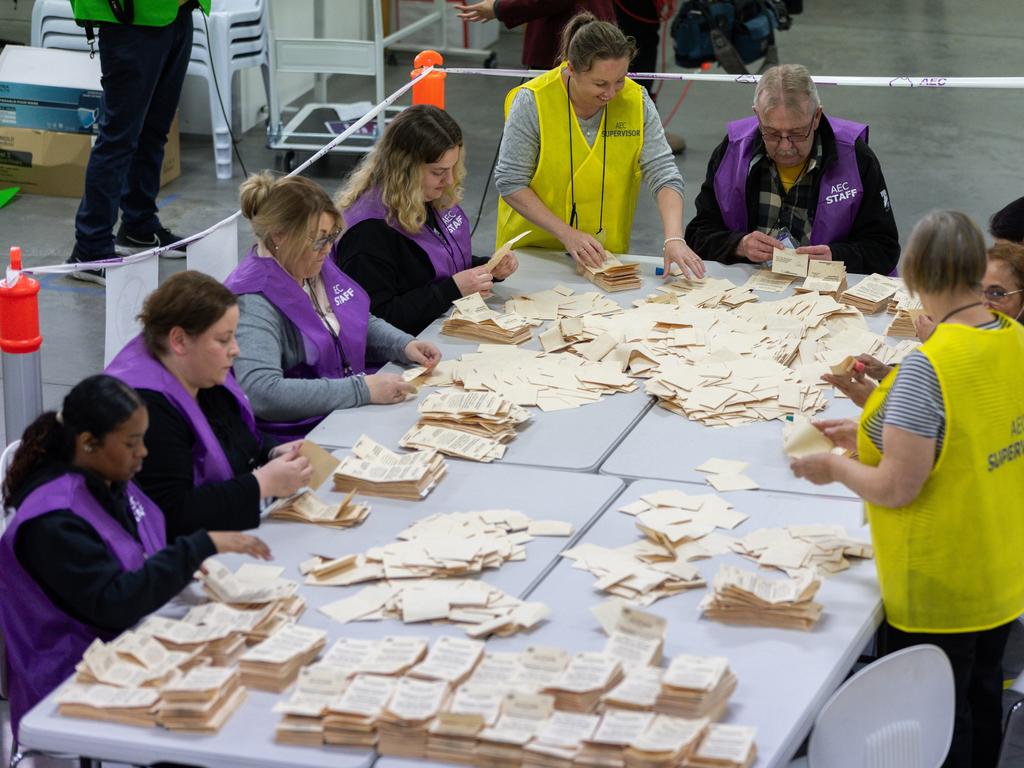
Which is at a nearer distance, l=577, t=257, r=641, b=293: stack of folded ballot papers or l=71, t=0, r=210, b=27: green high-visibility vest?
l=577, t=257, r=641, b=293: stack of folded ballot papers

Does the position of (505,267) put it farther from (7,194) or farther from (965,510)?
(7,194)

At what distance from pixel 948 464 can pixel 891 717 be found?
49 centimetres

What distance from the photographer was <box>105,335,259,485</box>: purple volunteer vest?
3035 millimetres

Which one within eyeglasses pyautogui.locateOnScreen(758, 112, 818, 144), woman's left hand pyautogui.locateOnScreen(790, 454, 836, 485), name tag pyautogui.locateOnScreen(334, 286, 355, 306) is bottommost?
woman's left hand pyautogui.locateOnScreen(790, 454, 836, 485)

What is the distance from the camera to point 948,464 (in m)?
2.68

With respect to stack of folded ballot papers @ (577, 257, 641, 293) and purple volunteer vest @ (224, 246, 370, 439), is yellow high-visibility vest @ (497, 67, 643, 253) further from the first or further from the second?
purple volunteer vest @ (224, 246, 370, 439)

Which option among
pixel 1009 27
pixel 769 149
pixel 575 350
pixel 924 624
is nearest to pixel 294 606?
pixel 924 624

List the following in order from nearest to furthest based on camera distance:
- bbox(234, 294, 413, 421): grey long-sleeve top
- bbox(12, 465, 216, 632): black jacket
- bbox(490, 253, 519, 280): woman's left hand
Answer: bbox(12, 465, 216, 632): black jacket → bbox(234, 294, 413, 421): grey long-sleeve top → bbox(490, 253, 519, 280): woman's left hand

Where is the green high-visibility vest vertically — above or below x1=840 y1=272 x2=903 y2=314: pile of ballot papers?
above

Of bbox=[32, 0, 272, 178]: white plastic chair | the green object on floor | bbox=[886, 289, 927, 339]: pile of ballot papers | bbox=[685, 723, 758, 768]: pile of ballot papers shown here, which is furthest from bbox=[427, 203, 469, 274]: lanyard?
the green object on floor

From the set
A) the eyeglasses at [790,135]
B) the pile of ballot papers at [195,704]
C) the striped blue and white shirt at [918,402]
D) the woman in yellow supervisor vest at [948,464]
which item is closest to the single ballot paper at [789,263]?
the eyeglasses at [790,135]

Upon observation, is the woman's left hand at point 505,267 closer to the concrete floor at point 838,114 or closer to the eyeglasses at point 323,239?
the eyeglasses at point 323,239

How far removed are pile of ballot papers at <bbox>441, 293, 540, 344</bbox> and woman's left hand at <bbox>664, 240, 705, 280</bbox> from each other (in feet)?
2.05

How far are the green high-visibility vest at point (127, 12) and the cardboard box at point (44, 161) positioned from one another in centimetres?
160
